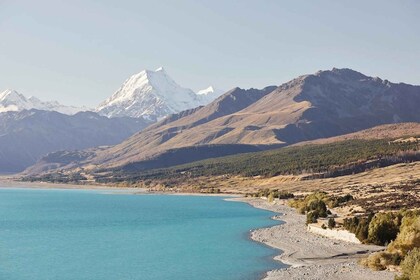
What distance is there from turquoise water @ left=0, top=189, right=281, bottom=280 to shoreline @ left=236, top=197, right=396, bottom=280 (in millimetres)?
2874

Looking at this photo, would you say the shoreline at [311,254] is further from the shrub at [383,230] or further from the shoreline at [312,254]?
the shrub at [383,230]

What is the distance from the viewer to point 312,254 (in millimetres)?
82062

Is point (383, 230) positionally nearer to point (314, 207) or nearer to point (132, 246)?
point (132, 246)

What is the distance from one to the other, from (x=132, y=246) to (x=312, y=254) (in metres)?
31.5

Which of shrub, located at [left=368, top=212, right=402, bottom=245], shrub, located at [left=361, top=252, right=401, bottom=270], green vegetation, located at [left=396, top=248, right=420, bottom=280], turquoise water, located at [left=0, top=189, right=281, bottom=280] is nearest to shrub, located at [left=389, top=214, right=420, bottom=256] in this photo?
shrub, located at [left=361, top=252, right=401, bottom=270]

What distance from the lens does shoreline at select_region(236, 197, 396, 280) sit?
66.5 meters

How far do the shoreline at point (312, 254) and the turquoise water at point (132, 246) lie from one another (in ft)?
9.43

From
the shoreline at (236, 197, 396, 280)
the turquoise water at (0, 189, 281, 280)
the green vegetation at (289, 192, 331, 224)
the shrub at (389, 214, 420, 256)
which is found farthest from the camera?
the green vegetation at (289, 192, 331, 224)

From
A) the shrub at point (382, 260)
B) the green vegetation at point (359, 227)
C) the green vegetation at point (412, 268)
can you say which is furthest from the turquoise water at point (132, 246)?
the green vegetation at point (412, 268)

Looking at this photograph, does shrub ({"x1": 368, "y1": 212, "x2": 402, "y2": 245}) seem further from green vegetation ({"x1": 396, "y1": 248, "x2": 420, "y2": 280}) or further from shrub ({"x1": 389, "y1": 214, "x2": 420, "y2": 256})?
green vegetation ({"x1": 396, "y1": 248, "x2": 420, "y2": 280})

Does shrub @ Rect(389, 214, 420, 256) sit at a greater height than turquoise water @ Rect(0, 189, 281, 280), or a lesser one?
greater

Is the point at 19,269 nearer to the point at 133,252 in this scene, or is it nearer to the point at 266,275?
the point at 133,252

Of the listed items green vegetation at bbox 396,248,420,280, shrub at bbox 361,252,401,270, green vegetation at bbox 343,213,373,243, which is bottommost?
shrub at bbox 361,252,401,270

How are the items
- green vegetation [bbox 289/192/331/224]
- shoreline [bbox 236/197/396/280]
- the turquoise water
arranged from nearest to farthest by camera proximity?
shoreline [bbox 236/197/396/280]
the turquoise water
green vegetation [bbox 289/192/331/224]
